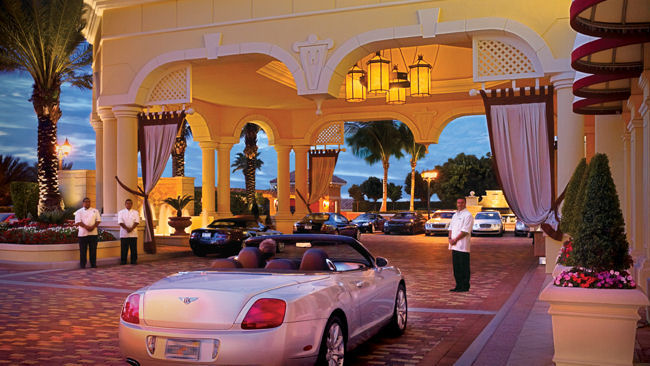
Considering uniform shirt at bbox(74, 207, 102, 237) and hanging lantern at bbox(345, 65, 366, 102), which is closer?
uniform shirt at bbox(74, 207, 102, 237)

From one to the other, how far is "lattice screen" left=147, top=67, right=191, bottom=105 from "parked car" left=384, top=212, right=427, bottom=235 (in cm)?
2151

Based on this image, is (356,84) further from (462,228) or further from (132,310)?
(132,310)

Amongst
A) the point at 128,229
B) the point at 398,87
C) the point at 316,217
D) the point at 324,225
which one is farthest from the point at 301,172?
the point at 128,229

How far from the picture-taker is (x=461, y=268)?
39.4 ft

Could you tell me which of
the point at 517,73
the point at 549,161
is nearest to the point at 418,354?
the point at 549,161

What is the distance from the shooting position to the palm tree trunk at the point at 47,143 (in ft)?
77.4

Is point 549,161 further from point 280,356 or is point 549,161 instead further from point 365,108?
point 365,108

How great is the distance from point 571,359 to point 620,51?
451cm

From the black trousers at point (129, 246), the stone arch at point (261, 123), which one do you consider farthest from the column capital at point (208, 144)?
the black trousers at point (129, 246)

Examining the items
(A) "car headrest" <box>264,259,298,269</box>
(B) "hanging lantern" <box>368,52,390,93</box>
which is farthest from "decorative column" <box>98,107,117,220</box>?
(A) "car headrest" <box>264,259,298,269</box>

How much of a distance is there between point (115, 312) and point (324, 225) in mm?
18472

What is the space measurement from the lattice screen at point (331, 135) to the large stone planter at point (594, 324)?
977 inches

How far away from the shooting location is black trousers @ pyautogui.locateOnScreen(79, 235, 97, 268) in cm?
1576

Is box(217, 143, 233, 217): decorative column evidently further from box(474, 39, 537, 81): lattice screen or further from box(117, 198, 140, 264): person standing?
box(474, 39, 537, 81): lattice screen
